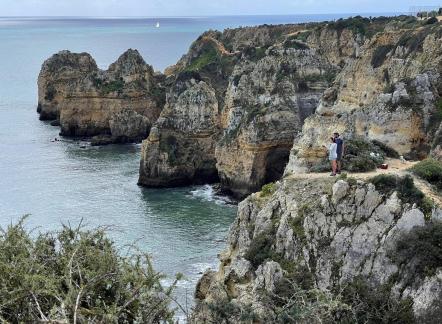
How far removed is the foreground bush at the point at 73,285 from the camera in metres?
13.4

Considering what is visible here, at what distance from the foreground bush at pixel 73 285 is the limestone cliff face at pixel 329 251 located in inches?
118

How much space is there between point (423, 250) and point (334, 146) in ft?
20.1

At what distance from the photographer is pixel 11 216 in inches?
1724

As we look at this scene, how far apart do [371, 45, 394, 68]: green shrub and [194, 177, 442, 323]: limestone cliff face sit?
2607cm

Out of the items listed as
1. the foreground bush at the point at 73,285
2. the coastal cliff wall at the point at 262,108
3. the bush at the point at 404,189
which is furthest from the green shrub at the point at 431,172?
the foreground bush at the point at 73,285

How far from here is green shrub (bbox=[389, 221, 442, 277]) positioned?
61.1ft

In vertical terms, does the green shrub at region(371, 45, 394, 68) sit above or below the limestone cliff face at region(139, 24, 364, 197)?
above

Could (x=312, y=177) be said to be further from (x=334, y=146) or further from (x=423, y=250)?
(x=423, y=250)

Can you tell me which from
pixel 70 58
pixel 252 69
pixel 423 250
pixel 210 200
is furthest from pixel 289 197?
pixel 70 58

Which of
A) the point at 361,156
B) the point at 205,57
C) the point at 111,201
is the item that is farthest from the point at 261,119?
the point at 205,57

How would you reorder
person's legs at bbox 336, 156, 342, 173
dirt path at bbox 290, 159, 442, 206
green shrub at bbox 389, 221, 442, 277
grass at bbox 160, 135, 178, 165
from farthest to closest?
1. grass at bbox 160, 135, 178, 165
2. person's legs at bbox 336, 156, 342, 173
3. dirt path at bbox 290, 159, 442, 206
4. green shrub at bbox 389, 221, 442, 277

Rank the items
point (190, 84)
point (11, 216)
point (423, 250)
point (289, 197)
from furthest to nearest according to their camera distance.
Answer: point (190, 84) → point (11, 216) → point (289, 197) → point (423, 250)

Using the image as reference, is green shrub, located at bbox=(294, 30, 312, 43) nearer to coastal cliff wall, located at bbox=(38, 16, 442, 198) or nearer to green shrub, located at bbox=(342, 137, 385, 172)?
coastal cliff wall, located at bbox=(38, 16, 442, 198)

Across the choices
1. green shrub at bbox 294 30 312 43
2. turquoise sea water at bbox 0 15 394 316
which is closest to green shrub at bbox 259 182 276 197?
turquoise sea water at bbox 0 15 394 316
